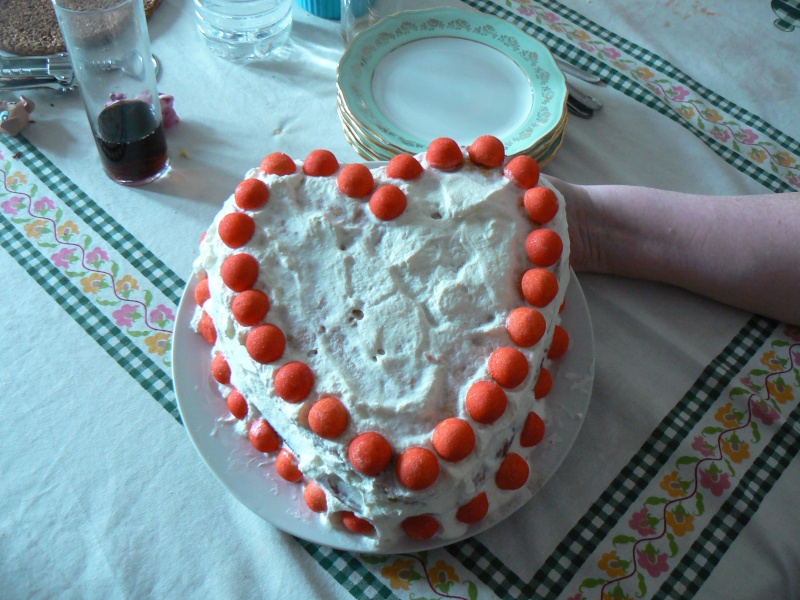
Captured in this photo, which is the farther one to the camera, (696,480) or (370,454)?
(696,480)

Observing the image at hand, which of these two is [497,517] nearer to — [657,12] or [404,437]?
[404,437]

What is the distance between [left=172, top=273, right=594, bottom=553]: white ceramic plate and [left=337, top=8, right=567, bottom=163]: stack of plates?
0.31 metres

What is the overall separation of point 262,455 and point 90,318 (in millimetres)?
323

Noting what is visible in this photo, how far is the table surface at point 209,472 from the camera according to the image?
75 cm

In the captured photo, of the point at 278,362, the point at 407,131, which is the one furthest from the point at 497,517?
the point at 407,131

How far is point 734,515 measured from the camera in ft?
2.60

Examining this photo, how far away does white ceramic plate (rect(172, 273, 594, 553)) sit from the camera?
72 centimetres

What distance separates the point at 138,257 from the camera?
0.96 metres

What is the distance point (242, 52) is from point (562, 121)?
Answer: 0.54 metres

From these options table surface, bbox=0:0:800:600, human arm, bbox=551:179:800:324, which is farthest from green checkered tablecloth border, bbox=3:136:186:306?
human arm, bbox=551:179:800:324

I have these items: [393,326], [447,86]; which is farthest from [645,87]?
[393,326]

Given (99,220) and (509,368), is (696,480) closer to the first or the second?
(509,368)

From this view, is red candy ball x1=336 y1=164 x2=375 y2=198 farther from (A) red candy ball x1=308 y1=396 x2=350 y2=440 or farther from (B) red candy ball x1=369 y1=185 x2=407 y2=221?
(A) red candy ball x1=308 y1=396 x2=350 y2=440

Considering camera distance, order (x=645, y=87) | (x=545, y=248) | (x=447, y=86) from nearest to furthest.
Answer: (x=545, y=248) < (x=447, y=86) < (x=645, y=87)
